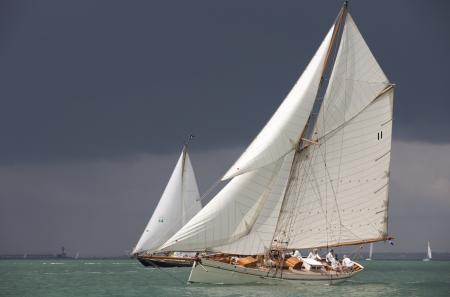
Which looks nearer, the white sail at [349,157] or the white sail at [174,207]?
the white sail at [349,157]

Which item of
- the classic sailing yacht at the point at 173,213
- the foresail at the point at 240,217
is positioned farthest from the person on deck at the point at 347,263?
the classic sailing yacht at the point at 173,213

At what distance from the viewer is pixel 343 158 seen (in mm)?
61844

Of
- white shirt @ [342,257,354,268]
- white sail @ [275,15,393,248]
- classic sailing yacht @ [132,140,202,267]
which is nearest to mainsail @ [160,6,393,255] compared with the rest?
white sail @ [275,15,393,248]

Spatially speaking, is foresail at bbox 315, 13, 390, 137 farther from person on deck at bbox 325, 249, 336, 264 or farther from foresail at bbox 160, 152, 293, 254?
person on deck at bbox 325, 249, 336, 264

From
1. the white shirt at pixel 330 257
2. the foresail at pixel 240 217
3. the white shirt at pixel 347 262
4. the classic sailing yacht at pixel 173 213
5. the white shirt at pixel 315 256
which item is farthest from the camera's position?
the classic sailing yacht at pixel 173 213

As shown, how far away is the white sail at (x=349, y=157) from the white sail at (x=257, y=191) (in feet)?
9.48

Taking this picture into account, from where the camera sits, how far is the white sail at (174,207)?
339ft

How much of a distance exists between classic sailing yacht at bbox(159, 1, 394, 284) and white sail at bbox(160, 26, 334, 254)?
10 centimetres

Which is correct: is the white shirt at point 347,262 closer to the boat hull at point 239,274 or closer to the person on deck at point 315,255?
the person on deck at point 315,255

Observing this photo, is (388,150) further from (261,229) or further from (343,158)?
(261,229)

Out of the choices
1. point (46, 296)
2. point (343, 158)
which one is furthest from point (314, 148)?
point (46, 296)

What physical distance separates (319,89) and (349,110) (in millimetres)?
3906

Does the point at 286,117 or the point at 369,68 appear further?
the point at 369,68

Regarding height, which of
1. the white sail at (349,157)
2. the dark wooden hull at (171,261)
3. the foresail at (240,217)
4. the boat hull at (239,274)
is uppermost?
the white sail at (349,157)
